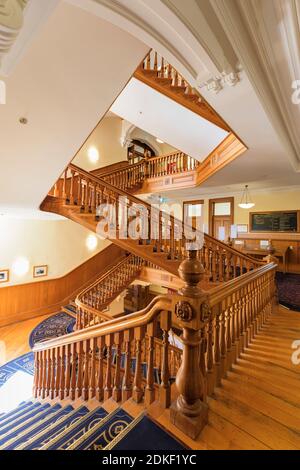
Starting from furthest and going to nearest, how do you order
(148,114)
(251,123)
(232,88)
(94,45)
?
(148,114)
(251,123)
(232,88)
(94,45)

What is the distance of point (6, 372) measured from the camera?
401 cm

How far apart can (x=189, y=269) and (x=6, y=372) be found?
4.76m

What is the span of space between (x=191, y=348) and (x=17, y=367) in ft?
14.9

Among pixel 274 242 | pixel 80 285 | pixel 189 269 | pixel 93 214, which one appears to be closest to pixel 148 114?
pixel 93 214

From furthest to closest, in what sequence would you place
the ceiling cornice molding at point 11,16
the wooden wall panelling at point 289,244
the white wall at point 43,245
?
the wooden wall panelling at point 289,244 → the white wall at point 43,245 → the ceiling cornice molding at point 11,16

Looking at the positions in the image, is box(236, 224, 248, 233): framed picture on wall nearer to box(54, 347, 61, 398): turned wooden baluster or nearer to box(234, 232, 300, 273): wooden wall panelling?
box(234, 232, 300, 273): wooden wall panelling

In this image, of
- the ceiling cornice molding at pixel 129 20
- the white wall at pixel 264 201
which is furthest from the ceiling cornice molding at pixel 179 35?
the white wall at pixel 264 201

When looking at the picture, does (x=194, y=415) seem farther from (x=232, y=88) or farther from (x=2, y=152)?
(x=2, y=152)

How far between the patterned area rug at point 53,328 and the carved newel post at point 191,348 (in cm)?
492

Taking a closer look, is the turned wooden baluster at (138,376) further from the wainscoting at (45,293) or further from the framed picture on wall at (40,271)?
the framed picture on wall at (40,271)

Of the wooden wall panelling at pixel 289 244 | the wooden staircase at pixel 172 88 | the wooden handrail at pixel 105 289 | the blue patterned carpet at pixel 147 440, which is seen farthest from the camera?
the wooden wall panelling at pixel 289 244

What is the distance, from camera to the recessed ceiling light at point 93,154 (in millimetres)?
7466

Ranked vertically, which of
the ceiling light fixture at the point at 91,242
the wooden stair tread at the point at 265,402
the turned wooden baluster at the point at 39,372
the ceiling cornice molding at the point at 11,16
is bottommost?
the turned wooden baluster at the point at 39,372

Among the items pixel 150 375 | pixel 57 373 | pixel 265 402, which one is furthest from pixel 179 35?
pixel 57 373
